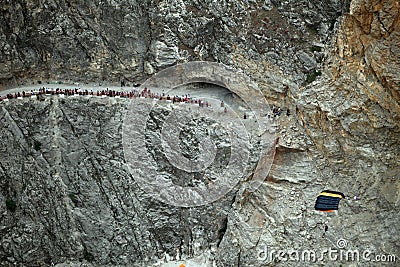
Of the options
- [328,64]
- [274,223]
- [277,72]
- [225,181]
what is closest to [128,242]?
[225,181]

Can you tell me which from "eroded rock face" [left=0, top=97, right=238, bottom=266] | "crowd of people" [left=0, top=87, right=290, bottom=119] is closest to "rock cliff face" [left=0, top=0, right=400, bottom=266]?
"eroded rock face" [left=0, top=97, right=238, bottom=266]

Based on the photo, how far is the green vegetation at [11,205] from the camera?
3644 centimetres

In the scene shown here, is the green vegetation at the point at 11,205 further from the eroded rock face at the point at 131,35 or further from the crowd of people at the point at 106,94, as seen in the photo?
the eroded rock face at the point at 131,35

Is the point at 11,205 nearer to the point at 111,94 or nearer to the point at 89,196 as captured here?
the point at 89,196

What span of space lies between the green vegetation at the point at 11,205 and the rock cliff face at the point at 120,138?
233 mm

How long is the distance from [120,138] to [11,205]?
31.9 ft

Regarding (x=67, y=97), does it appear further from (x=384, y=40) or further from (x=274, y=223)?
(x=384, y=40)

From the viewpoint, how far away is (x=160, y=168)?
37656mm

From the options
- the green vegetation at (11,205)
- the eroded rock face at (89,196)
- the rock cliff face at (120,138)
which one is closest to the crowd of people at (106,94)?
the eroded rock face at (89,196)

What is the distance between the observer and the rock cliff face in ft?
103

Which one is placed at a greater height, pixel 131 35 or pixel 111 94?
pixel 131 35

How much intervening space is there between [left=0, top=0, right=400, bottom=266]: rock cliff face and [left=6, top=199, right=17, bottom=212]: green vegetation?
9.2 inches

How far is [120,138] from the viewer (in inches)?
1475

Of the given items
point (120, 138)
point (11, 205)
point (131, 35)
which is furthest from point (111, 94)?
point (11, 205)
